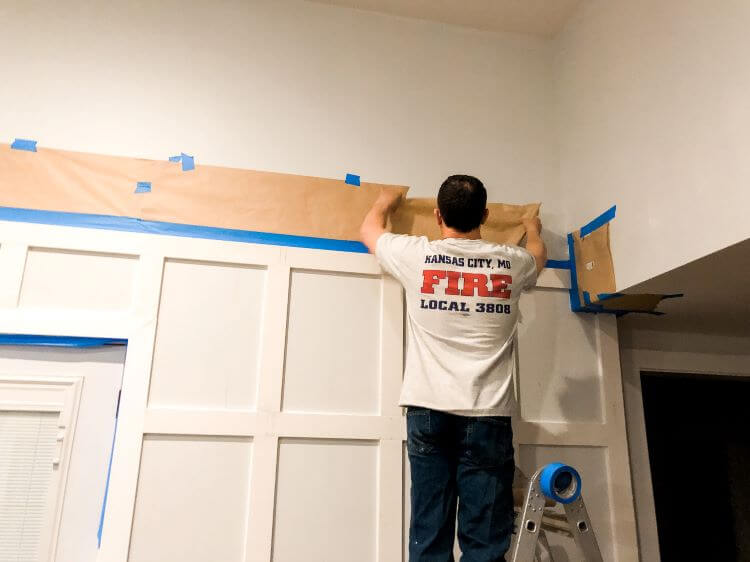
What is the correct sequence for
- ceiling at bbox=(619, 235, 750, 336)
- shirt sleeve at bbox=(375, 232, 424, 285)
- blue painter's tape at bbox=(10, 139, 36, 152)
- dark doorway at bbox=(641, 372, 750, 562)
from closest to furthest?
1. ceiling at bbox=(619, 235, 750, 336)
2. shirt sleeve at bbox=(375, 232, 424, 285)
3. blue painter's tape at bbox=(10, 139, 36, 152)
4. dark doorway at bbox=(641, 372, 750, 562)

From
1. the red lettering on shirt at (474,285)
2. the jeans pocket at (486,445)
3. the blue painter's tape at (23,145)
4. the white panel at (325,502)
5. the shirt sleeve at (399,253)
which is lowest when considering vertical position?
the white panel at (325,502)

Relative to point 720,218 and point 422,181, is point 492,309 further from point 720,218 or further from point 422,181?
point 422,181

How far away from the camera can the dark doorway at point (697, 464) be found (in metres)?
3.05

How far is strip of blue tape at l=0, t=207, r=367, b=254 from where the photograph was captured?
6.02 feet

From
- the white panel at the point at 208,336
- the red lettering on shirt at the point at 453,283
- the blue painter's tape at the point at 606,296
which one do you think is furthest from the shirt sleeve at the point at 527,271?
the white panel at the point at 208,336

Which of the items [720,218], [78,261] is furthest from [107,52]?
[720,218]

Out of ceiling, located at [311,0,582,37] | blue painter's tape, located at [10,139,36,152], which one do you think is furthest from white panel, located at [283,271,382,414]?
ceiling, located at [311,0,582,37]

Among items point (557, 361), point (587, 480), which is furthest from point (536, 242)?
point (587, 480)

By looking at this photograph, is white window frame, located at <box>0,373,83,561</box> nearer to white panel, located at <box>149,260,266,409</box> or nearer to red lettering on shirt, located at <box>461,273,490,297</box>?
white panel, located at <box>149,260,266,409</box>

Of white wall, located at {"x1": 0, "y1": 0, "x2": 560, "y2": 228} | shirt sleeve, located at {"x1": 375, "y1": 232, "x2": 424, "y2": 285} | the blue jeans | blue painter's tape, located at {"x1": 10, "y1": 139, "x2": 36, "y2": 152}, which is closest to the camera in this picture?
the blue jeans

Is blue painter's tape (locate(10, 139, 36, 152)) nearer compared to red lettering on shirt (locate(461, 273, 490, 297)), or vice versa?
red lettering on shirt (locate(461, 273, 490, 297))

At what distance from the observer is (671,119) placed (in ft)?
5.50

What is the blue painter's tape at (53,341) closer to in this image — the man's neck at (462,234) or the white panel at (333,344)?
the white panel at (333,344)

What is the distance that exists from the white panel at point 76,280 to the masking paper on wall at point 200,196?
154 millimetres
